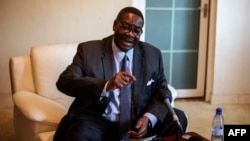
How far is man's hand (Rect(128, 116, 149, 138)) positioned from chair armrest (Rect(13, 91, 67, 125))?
0.43 m

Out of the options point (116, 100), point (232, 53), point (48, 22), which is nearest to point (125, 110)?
point (116, 100)

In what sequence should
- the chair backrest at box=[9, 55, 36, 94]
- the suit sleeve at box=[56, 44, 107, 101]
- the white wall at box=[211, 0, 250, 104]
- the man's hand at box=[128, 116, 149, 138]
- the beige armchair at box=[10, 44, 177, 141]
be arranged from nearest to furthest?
the suit sleeve at box=[56, 44, 107, 101] → the man's hand at box=[128, 116, 149, 138] → the beige armchair at box=[10, 44, 177, 141] → the chair backrest at box=[9, 55, 36, 94] → the white wall at box=[211, 0, 250, 104]

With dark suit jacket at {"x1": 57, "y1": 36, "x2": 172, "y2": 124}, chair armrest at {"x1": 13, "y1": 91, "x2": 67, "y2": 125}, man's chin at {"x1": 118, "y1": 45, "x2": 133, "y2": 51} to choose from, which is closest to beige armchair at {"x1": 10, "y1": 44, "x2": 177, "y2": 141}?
chair armrest at {"x1": 13, "y1": 91, "x2": 67, "y2": 125}

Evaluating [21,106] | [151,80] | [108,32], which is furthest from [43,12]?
[151,80]

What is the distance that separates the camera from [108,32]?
3545 mm

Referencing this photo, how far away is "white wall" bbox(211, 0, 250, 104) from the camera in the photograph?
357 centimetres

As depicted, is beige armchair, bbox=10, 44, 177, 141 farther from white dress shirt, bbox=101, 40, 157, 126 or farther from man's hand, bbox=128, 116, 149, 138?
man's hand, bbox=128, 116, 149, 138

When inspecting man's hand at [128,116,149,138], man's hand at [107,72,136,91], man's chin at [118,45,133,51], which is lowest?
man's hand at [128,116,149,138]

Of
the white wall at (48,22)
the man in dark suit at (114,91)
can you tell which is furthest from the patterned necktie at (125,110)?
the white wall at (48,22)

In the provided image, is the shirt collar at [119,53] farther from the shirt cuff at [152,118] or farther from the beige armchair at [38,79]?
the beige armchair at [38,79]

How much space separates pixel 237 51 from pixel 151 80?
193cm

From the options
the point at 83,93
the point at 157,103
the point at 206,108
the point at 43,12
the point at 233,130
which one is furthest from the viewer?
the point at 206,108

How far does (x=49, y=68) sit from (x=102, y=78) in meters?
0.56

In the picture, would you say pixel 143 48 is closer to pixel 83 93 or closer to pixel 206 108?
pixel 83 93
